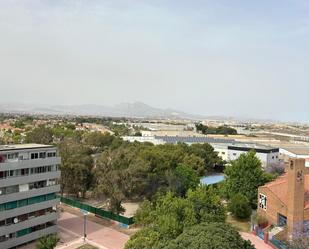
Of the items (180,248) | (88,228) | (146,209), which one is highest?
(180,248)

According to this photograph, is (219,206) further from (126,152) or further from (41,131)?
(41,131)

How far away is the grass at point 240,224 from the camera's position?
132 ft

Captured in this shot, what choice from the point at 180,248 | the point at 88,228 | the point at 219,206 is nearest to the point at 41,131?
the point at 88,228

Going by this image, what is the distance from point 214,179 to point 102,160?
68.6 ft

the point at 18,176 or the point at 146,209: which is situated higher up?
the point at 18,176

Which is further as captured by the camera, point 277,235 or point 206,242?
point 277,235

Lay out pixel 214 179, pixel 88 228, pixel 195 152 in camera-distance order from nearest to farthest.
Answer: pixel 88 228 → pixel 214 179 → pixel 195 152

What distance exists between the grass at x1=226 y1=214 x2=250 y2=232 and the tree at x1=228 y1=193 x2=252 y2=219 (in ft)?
1.80

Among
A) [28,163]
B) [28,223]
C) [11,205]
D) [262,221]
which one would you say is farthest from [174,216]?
[11,205]

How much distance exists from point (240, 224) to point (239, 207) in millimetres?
1832

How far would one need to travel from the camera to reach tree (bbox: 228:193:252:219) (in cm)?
4294

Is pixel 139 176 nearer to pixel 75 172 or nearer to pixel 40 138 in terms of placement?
pixel 75 172

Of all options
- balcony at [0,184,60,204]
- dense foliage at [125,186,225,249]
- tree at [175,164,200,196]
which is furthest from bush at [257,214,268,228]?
balcony at [0,184,60,204]

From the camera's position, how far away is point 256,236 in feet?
125
